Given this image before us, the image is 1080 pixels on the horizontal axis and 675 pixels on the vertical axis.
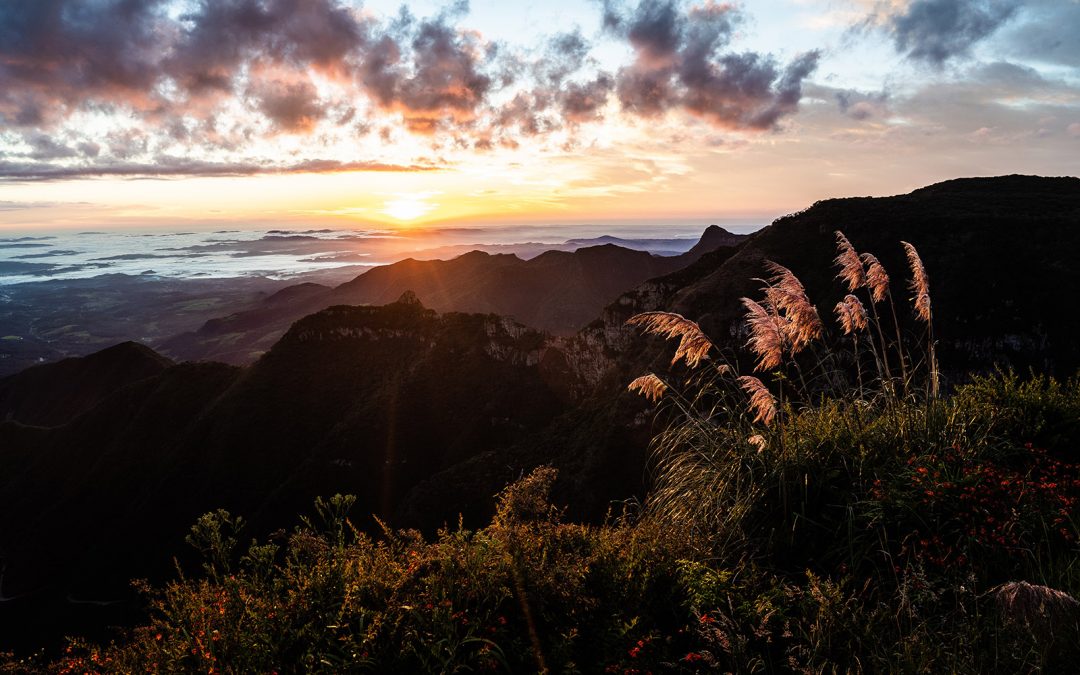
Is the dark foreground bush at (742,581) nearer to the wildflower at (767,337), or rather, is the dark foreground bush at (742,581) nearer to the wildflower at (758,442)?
the wildflower at (758,442)

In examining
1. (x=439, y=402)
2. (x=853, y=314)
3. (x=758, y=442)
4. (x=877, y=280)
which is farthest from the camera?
(x=439, y=402)

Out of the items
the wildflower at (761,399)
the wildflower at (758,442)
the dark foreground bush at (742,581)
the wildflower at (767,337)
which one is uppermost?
the wildflower at (767,337)

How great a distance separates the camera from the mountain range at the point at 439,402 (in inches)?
2424

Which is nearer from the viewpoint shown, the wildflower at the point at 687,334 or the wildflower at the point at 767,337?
the wildflower at the point at 767,337

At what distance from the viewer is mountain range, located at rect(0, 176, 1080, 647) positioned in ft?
202

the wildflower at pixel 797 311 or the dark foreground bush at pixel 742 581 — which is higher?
the wildflower at pixel 797 311

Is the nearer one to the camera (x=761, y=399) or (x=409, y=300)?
(x=761, y=399)

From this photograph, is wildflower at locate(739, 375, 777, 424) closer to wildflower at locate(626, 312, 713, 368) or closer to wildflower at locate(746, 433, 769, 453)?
wildflower at locate(746, 433, 769, 453)

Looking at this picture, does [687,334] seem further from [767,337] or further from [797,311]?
[797,311]

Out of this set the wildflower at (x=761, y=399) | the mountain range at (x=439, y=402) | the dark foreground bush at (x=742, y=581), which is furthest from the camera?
the mountain range at (x=439, y=402)

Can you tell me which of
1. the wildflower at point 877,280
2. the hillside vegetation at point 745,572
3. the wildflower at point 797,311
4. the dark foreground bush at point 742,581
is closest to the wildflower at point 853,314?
the wildflower at point 877,280

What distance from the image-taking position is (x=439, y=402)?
306ft

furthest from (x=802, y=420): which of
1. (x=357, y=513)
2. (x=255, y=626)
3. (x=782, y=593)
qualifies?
(x=357, y=513)

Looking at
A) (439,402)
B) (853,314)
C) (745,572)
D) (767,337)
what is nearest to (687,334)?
(767,337)
